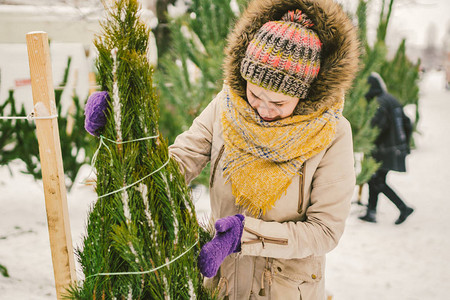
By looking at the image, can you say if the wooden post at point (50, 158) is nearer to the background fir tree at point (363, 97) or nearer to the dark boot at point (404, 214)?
the background fir tree at point (363, 97)

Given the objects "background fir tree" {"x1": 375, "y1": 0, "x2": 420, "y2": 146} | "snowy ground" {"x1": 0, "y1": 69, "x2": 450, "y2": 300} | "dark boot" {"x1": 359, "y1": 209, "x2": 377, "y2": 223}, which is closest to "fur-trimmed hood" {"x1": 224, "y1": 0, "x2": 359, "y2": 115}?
"snowy ground" {"x1": 0, "y1": 69, "x2": 450, "y2": 300}

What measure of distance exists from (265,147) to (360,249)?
143 inches

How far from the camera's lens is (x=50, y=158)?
3.85 ft

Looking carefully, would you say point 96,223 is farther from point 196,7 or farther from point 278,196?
point 196,7

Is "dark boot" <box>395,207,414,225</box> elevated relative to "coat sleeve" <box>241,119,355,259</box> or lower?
lower

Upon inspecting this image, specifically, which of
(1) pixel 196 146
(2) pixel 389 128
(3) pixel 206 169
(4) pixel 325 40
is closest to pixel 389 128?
(2) pixel 389 128

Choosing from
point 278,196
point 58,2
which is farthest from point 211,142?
point 58,2

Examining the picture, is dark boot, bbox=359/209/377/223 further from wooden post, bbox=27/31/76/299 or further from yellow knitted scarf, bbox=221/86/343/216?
wooden post, bbox=27/31/76/299

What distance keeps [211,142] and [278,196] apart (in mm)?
391

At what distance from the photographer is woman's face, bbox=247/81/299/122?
1334mm

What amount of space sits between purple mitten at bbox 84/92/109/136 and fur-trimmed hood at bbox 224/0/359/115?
65 centimetres

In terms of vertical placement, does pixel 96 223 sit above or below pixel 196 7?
below

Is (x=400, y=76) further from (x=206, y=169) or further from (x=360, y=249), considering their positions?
(x=206, y=169)

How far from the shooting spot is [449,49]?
33.7 meters
